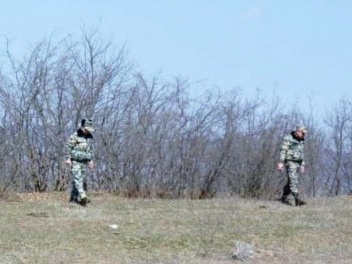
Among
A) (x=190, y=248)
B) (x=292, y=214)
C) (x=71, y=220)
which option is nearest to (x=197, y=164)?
(x=292, y=214)

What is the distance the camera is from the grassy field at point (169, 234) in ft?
39.2

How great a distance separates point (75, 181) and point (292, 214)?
14.8ft

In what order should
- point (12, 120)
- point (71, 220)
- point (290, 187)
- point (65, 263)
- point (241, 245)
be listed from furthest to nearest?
1. point (12, 120)
2. point (290, 187)
3. point (71, 220)
4. point (241, 245)
5. point (65, 263)

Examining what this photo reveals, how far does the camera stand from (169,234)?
1343 centimetres

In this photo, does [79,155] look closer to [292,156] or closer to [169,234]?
[169,234]

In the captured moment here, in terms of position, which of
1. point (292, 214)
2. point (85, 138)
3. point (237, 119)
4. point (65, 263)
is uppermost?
point (237, 119)

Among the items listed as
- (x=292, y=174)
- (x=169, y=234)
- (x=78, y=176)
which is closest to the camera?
(x=169, y=234)

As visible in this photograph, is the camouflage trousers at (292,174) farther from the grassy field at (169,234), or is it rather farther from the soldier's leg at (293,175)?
the grassy field at (169,234)

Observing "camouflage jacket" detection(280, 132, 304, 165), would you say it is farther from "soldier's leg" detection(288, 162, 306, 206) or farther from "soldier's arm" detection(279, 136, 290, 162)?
"soldier's leg" detection(288, 162, 306, 206)

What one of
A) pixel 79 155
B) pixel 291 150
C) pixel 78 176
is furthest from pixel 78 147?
pixel 291 150

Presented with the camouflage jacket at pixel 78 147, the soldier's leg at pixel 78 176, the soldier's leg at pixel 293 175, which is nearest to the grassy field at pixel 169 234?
the soldier's leg at pixel 78 176

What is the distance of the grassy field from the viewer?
1196 cm

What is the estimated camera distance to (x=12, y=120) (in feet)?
74.2

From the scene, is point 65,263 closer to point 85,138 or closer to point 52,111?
point 85,138
